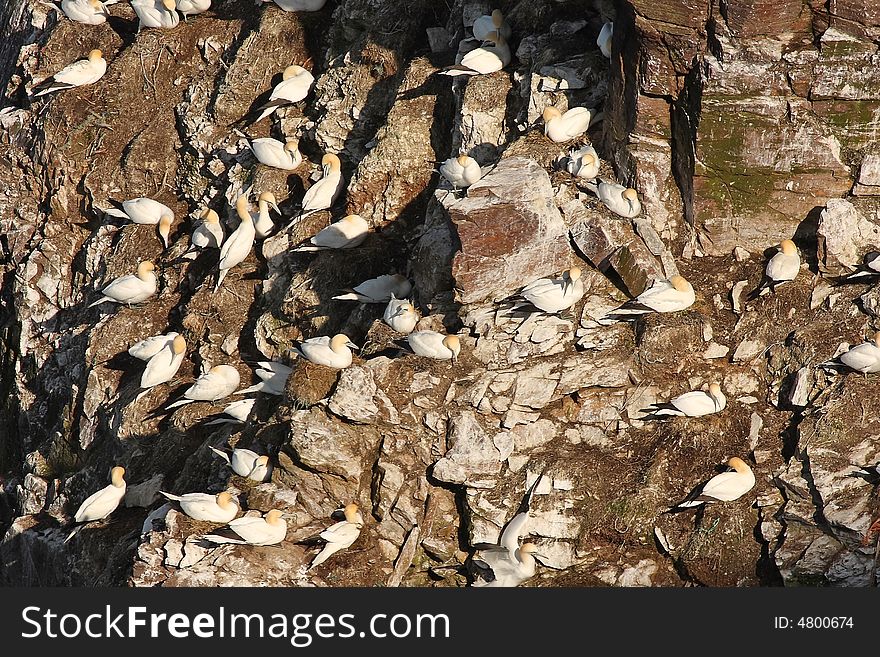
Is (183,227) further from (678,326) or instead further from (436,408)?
(678,326)

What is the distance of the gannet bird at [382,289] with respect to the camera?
36.7 feet

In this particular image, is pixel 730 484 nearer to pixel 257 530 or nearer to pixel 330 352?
pixel 330 352

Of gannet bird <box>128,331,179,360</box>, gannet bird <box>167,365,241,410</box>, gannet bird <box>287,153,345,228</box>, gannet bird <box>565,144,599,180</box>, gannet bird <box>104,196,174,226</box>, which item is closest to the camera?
gannet bird <box>565,144,599,180</box>

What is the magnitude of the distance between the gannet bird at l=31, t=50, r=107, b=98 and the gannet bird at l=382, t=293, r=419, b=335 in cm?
724

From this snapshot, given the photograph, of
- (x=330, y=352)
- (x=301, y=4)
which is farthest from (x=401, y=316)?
(x=301, y=4)

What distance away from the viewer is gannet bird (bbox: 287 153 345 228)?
1241cm

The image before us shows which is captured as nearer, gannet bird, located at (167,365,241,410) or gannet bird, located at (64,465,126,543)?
gannet bird, located at (64,465,126,543)

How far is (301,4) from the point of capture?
47.0 ft

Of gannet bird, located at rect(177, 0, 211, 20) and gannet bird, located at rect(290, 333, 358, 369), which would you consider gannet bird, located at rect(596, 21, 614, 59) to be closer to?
gannet bird, located at rect(290, 333, 358, 369)

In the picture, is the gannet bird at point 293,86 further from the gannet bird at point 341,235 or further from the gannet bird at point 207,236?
the gannet bird at point 341,235

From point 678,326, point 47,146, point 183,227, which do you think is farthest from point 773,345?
point 47,146

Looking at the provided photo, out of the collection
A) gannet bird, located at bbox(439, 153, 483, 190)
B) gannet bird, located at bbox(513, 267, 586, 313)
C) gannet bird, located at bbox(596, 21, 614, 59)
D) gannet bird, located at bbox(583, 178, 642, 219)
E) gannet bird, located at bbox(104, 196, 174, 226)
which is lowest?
gannet bird, located at bbox(104, 196, 174, 226)

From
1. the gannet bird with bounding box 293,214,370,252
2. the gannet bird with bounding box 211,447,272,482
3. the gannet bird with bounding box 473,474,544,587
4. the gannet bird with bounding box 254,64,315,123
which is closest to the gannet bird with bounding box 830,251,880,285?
the gannet bird with bounding box 473,474,544,587

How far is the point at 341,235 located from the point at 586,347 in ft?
10.5
